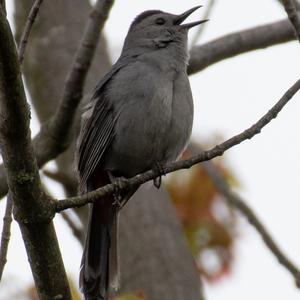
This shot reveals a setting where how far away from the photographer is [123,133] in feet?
17.5

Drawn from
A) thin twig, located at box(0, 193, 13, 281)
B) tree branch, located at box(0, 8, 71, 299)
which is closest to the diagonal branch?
thin twig, located at box(0, 193, 13, 281)

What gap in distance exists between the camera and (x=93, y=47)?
5.48 meters

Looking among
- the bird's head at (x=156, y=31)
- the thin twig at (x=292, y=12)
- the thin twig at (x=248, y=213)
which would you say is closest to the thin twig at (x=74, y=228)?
the thin twig at (x=248, y=213)

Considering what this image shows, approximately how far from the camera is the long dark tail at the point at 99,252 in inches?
198

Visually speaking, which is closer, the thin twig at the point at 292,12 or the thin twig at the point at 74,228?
the thin twig at the point at 292,12

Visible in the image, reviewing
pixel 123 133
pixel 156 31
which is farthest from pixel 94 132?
pixel 156 31

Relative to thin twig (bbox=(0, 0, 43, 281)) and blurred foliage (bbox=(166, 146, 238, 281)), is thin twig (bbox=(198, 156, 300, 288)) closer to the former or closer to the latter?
blurred foliage (bbox=(166, 146, 238, 281))

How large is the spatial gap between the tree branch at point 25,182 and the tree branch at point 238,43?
9.08 ft

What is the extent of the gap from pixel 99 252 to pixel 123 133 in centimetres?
88

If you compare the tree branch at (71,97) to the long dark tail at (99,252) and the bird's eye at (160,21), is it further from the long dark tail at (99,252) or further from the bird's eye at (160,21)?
the bird's eye at (160,21)

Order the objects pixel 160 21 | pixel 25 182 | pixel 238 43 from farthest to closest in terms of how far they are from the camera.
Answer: pixel 160 21
pixel 238 43
pixel 25 182

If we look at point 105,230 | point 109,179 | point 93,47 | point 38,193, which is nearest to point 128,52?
point 93,47

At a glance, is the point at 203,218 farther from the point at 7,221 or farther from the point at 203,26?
the point at 7,221

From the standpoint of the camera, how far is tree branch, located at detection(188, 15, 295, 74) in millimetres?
6211
